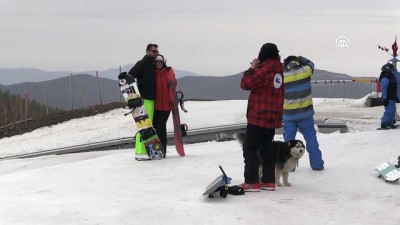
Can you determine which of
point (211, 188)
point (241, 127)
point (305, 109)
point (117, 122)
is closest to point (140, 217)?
point (211, 188)

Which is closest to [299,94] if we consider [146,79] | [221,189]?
[221,189]

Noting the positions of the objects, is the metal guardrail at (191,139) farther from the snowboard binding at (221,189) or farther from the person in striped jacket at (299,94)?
the snowboard binding at (221,189)

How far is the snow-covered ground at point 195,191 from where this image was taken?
507cm

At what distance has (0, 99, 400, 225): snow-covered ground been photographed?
507 centimetres

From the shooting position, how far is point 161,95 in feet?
30.0

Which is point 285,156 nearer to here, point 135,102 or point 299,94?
point 299,94

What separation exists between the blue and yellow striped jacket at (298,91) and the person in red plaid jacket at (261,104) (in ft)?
3.80

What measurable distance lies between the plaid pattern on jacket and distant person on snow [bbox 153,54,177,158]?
2.92 meters


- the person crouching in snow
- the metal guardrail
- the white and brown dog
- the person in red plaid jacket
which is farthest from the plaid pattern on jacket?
the metal guardrail

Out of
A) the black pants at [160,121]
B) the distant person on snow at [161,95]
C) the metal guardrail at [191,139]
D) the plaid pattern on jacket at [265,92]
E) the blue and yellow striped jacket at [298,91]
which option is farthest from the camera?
the metal guardrail at [191,139]

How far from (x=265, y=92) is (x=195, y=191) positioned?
142 centimetres

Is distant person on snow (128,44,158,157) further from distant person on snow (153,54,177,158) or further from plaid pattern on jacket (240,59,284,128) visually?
plaid pattern on jacket (240,59,284,128)

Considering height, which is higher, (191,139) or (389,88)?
(389,88)

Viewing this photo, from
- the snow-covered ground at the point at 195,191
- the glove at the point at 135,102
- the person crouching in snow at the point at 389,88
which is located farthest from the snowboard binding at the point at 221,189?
the person crouching in snow at the point at 389,88
